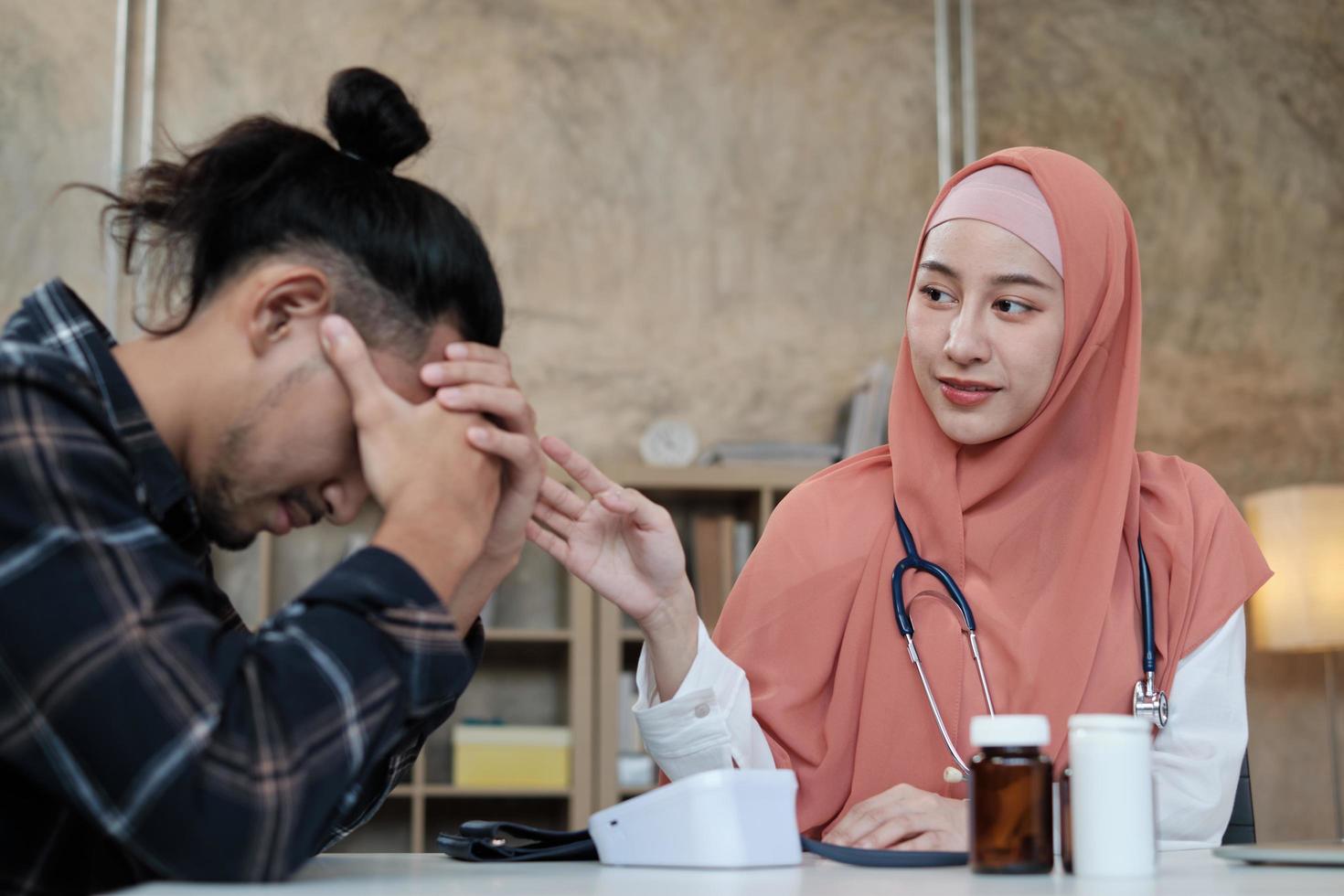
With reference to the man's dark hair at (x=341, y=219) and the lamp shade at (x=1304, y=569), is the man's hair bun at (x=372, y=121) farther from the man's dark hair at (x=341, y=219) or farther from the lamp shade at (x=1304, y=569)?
the lamp shade at (x=1304, y=569)

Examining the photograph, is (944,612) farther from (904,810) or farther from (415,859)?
→ (415,859)

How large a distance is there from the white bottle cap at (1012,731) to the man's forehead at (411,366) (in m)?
0.51

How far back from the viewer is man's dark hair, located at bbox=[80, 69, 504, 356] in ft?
3.87

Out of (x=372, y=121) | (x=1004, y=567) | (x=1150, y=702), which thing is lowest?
(x=1150, y=702)

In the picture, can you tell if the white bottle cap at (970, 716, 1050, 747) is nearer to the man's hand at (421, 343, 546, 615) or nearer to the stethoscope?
the man's hand at (421, 343, 546, 615)

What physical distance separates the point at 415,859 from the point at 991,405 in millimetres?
973

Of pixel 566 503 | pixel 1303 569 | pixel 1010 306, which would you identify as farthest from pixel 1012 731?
pixel 1303 569

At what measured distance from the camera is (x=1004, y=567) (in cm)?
185

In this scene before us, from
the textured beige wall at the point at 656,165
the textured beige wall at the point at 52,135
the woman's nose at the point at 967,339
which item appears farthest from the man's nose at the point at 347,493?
the textured beige wall at the point at 52,135

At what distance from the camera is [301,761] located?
931 mm

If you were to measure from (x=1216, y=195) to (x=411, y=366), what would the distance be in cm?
434

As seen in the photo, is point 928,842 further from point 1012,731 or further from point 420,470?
point 420,470

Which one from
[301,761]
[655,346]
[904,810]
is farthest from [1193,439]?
[301,761]

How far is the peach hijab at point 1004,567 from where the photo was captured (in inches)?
68.6
